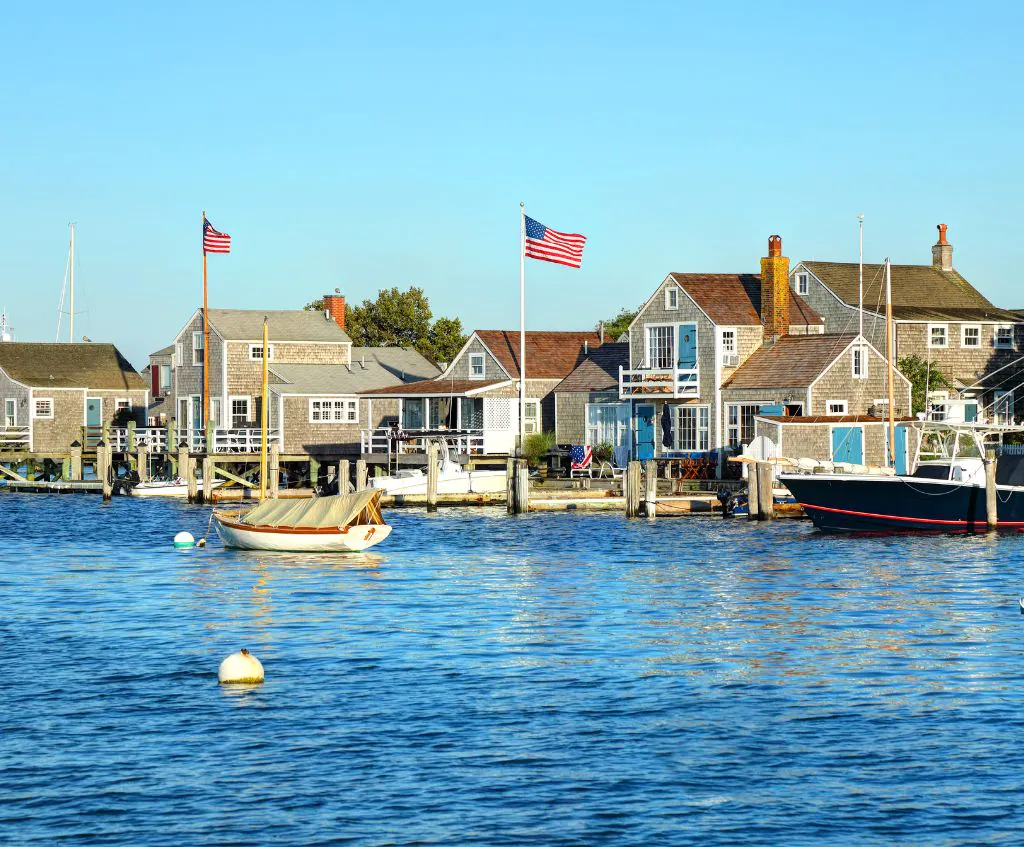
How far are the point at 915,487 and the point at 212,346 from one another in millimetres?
43391

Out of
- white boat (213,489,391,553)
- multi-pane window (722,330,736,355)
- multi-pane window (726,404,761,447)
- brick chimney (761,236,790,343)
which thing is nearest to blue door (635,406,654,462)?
multi-pane window (726,404,761,447)

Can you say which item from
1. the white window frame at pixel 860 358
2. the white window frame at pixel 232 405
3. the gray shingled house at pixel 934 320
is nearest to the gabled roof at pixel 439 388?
the white window frame at pixel 232 405

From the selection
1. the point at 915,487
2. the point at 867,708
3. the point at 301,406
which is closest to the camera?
the point at 867,708

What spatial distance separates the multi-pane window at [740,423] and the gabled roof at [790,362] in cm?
97

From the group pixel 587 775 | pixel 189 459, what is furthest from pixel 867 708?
pixel 189 459

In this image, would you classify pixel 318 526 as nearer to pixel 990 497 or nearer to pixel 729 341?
pixel 990 497

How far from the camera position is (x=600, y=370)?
77375 millimetres

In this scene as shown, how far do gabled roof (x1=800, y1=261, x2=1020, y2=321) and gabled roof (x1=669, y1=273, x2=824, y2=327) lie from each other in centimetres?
619

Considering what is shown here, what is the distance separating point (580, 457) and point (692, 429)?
5.23 metres

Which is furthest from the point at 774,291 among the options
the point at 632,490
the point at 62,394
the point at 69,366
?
the point at 69,366

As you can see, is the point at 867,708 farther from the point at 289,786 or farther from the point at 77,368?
the point at 77,368

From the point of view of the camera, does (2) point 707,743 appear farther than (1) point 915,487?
No

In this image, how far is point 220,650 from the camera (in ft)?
101

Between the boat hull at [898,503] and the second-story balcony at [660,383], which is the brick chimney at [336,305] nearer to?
the second-story balcony at [660,383]
